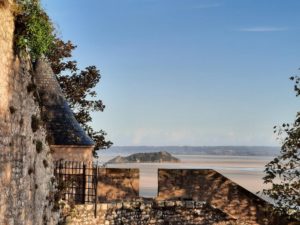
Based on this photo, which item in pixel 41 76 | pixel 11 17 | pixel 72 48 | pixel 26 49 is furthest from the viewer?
pixel 72 48

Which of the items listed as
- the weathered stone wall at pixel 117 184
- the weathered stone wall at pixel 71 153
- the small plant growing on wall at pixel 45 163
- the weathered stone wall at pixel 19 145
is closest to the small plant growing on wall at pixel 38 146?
the weathered stone wall at pixel 19 145

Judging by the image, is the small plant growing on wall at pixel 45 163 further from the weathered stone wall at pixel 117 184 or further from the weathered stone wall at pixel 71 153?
the weathered stone wall at pixel 117 184

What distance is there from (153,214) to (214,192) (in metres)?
2.59

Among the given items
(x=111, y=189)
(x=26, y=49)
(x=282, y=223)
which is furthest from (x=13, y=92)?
(x=282, y=223)

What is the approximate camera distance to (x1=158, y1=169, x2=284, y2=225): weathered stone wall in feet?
63.5

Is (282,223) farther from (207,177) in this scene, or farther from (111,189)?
(111,189)

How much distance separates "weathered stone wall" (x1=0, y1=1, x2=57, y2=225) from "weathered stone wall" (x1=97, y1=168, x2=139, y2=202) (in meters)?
7.22

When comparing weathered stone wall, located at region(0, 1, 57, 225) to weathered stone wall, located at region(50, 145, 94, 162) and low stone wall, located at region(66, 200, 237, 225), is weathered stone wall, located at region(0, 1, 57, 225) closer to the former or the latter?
low stone wall, located at region(66, 200, 237, 225)

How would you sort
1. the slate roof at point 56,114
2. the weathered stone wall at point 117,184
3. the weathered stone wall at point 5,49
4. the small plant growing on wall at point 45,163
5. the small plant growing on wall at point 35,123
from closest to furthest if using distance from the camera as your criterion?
the weathered stone wall at point 5,49
the small plant growing on wall at point 35,123
the small plant growing on wall at point 45,163
the slate roof at point 56,114
the weathered stone wall at point 117,184

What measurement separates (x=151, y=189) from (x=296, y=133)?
11450 mm

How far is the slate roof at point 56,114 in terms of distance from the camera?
18938 millimetres

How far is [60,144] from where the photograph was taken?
18781 millimetres

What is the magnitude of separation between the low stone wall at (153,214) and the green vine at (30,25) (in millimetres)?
6673

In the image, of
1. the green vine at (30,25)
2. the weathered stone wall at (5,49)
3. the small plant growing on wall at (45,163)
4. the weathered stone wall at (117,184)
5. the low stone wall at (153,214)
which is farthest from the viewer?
the weathered stone wall at (117,184)
